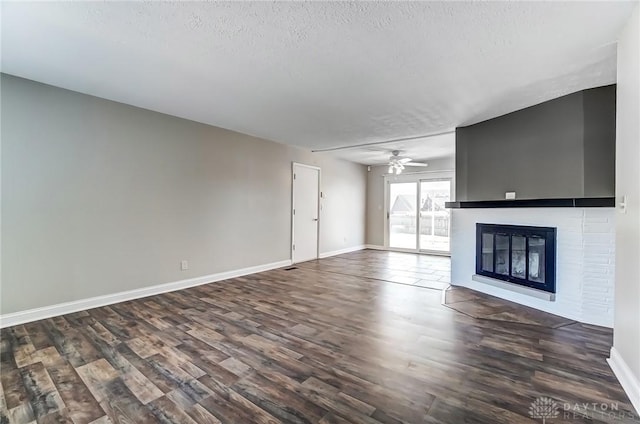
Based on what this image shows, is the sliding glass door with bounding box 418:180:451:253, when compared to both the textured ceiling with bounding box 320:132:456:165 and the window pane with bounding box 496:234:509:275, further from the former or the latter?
the window pane with bounding box 496:234:509:275

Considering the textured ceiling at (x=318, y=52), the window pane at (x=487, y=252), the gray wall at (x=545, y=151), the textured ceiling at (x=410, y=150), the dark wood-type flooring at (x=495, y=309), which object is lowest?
the dark wood-type flooring at (x=495, y=309)

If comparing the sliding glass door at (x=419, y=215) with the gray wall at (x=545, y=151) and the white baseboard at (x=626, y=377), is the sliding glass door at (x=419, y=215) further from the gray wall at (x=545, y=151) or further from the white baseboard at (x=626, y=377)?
the white baseboard at (x=626, y=377)

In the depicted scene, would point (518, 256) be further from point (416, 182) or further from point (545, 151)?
point (416, 182)

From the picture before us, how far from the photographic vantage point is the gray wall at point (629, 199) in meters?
1.82

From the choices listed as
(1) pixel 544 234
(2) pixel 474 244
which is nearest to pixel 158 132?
(2) pixel 474 244

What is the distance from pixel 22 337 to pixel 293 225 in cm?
413

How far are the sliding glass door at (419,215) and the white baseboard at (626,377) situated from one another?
5119mm

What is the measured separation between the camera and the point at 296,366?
218 cm

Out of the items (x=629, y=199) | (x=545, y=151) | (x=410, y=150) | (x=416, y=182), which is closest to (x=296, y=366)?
(x=629, y=199)

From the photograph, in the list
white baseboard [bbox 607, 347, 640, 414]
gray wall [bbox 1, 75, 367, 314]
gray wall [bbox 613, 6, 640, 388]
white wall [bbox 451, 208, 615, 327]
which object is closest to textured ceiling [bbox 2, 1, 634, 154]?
gray wall [bbox 613, 6, 640, 388]

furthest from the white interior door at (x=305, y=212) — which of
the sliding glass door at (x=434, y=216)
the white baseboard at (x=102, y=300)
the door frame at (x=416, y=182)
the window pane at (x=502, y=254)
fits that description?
the window pane at (x=502, y=254)

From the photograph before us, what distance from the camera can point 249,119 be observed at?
4.16 m

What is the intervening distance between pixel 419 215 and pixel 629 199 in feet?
18.9

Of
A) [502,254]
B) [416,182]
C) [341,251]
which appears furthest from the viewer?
[416,182]
